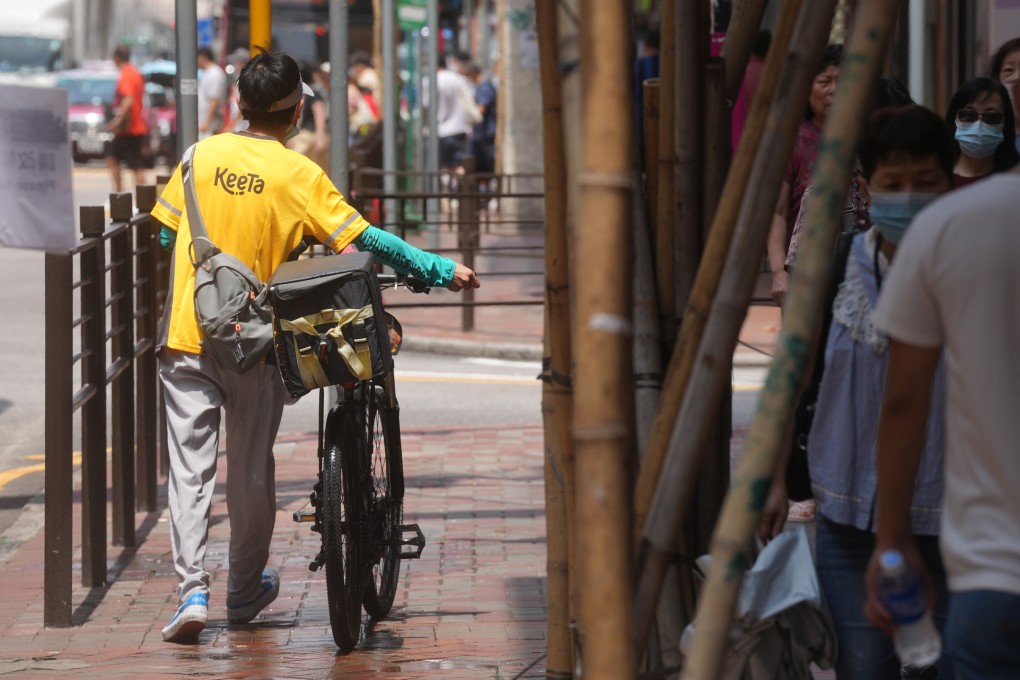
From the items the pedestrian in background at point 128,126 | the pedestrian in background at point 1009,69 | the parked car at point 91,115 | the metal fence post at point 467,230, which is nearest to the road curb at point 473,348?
the metal fence post at point 467,230

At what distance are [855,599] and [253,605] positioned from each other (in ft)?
10.0

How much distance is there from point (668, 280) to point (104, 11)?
8752cm

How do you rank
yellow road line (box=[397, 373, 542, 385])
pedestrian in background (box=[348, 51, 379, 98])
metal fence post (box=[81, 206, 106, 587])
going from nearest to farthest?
metal fence post (box=[81, 206, 106, 587]) < yellow road line (box=[397, 373, 542, 385]) < pedestrian in background (box=[348, 51, 379, 98])

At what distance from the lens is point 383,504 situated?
6.09 meters

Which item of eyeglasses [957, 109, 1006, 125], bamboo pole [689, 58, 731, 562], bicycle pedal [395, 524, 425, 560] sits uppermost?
eyeglasses [957, 109, 1006, 125]

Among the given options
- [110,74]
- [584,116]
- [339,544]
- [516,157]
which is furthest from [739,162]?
[110,74]

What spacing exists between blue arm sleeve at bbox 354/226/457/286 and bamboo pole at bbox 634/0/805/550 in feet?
8.30

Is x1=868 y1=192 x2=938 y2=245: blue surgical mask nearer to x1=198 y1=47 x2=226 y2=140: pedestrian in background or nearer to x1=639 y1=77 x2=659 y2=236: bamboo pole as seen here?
x1=639 y1=77 x2=659 y2=236: bamboo pole

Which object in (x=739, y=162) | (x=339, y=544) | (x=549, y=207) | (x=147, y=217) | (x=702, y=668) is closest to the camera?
(x=702, y=668)

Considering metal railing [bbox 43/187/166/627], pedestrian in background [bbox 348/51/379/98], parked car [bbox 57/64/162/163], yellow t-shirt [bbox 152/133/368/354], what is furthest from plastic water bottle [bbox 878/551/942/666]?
parked car [bbox 57/64/162/163]

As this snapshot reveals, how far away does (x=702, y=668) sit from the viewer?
288 centimetres

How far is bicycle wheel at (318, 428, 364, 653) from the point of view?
5582mm

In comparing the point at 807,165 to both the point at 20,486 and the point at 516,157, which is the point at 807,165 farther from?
the point at 516,157

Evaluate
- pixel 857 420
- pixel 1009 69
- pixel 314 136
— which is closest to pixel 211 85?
pixel 314 136
